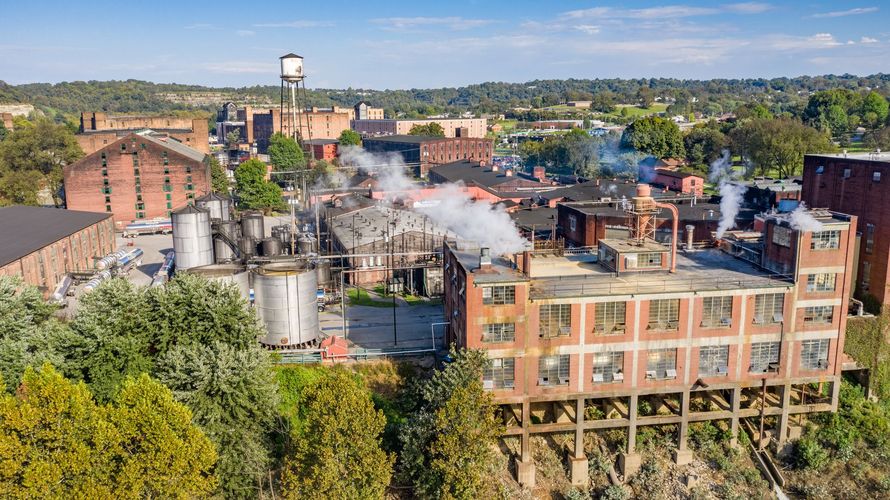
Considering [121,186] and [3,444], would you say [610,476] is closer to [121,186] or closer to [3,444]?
[3,444]

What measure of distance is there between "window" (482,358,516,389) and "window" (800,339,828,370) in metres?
15.8

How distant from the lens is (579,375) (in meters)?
34.0

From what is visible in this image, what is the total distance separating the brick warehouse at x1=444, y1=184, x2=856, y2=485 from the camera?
3328cm

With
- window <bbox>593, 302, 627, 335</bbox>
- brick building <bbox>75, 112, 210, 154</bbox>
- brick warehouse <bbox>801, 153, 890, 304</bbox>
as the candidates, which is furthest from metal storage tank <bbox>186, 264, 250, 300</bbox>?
brick building <bbox>75, 112, 210, 154</bbox>

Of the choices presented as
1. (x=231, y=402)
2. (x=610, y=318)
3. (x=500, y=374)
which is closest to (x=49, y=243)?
(x=231, y=402)

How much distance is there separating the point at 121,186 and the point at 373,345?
57.6 meters

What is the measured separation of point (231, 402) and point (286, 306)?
10253mm

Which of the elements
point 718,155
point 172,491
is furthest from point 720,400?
point 718,155

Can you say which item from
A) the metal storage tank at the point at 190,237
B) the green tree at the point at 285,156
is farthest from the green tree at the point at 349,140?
the metal storage tank at the point at 190,237

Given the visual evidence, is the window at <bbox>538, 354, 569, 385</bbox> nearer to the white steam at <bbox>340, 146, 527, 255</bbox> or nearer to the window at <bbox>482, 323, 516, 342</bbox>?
the window at <bbox>482, 323, 516, 342</bbox>

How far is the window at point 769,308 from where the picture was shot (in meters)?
34.8

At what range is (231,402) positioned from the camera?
97.8ft

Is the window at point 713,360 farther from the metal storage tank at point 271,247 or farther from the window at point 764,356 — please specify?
the metal storage tank at point 271,247

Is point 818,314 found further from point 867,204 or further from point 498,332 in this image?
point 498,332
